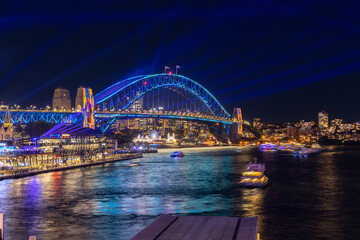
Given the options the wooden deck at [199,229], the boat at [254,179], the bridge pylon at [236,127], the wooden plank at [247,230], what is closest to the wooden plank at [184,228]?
the wooden deck at [199,229]

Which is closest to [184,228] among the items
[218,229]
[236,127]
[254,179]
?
[218,229]

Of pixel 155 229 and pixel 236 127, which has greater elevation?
pixel 236 127

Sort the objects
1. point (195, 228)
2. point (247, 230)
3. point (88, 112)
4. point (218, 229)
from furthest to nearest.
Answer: point (88, 112)
point (195, 228)
point (218, 229)
point (247, 230)

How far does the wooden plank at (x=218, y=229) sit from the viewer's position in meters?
11.2

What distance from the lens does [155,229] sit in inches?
472

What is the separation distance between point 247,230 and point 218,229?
2.50 feet

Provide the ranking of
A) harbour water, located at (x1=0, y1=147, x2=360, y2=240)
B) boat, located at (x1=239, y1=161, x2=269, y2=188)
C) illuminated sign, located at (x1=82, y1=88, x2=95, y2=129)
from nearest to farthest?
harbour water, located at (x1=0, y1=147, x2=360, y2=240), boat, located at (x1=239, y1=161, x2=269, y2=188), illuminated sign, located at (x1=82, y1=88, x2=95, y2=129)

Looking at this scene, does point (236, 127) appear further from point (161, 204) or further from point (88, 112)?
point (161, 204)

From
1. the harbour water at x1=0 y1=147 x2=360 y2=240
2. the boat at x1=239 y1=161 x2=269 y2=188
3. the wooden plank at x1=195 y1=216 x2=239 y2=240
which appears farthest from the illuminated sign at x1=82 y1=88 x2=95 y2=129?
the wooden plank at x1=195 y1=216 x2=239 y2=240

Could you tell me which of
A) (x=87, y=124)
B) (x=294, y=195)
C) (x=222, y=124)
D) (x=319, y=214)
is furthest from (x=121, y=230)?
(x=222, y=124)

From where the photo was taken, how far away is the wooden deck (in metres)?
11.2

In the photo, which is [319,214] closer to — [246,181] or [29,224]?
[246,181]

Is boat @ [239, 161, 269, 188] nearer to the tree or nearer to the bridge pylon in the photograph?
the tree

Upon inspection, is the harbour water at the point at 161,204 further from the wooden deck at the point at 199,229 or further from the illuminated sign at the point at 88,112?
Answer: the illuminated sign at the point at 88,112
